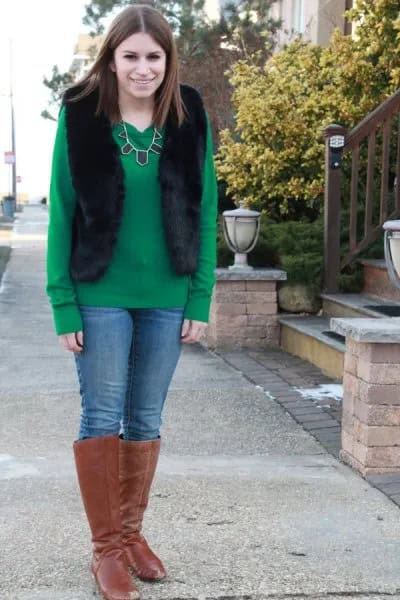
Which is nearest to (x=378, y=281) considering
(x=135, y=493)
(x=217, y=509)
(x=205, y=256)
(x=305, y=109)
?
(x=305, y=109)

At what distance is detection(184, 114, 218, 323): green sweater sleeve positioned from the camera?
318 centimetres

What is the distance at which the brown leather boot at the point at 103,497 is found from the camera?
3.07 m

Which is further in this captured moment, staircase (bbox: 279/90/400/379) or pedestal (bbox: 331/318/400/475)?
staircase (bbox: 279/90/400/379)

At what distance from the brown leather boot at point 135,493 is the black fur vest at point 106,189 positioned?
620 millimetres

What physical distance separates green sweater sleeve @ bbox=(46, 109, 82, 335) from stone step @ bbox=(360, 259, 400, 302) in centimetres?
465

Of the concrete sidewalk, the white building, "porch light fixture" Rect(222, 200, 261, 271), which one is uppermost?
the white building

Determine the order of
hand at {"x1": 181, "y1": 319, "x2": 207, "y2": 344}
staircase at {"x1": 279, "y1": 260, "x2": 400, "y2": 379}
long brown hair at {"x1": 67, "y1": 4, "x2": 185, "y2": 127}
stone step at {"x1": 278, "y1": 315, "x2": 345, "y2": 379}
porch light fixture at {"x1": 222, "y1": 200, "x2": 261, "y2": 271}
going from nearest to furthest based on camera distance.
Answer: long brown hair at {"x1": 67, "y1": 4, "x2": 185, "y2": 127}, hand at {"x1": 181, "y1": 319, "x2": 207, "y2": 344}, stone step at {"x1": 278, "y1": 315, "x2": 345, "y2": 379}, staircase at {"x1": 279, "y1": 260, "x2": 400, "y2": 379}, porch light fixture at {"x1": 222, "y1": 200, "x2": 261, "y2": 271}

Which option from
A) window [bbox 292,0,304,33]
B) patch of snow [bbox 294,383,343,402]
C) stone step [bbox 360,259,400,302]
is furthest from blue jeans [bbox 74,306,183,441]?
window [bbox 292,0,304,33]

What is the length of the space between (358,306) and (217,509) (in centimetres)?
347

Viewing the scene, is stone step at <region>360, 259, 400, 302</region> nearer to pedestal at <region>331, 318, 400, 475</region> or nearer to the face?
pedestal at <region>331, 318, 400, 475</region>

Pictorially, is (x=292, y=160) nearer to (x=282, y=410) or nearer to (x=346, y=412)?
(x=282, y=410)

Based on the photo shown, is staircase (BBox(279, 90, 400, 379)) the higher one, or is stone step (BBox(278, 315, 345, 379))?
staircase (BBox(279, 90, 400, 379))

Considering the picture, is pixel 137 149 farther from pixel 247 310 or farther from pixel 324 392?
pixel 247 310

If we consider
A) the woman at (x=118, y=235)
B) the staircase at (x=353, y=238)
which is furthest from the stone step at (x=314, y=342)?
the woman at (x=118, y=235)
